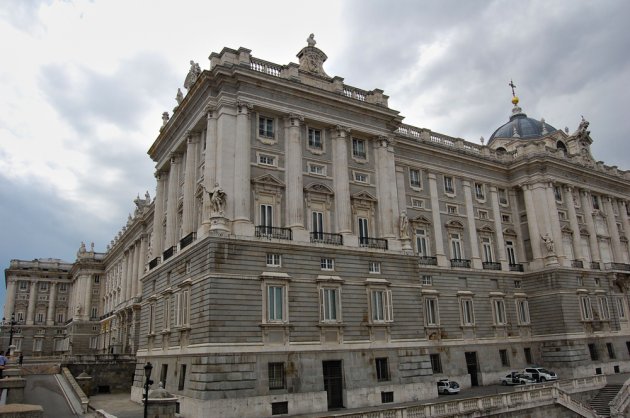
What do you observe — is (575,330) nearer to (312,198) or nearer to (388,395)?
(388,395)

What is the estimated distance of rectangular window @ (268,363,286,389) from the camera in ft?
91.4

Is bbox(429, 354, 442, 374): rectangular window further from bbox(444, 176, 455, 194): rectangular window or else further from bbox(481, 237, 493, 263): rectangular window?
bbox(444, 176, 455, 194): rectangular window

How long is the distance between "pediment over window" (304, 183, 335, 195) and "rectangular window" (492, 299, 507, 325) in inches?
780

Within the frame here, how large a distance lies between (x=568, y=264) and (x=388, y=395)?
2517 centimetres

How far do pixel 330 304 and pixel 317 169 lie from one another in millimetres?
9152

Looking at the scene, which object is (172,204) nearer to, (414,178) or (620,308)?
(414,178)

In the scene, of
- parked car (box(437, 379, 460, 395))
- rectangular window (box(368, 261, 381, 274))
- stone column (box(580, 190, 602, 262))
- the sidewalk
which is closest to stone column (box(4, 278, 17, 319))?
the sidewalk

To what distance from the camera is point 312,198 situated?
110ft

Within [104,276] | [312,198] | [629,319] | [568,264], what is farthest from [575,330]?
[104,276]

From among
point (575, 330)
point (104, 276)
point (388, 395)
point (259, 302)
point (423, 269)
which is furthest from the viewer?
point (104, 276)

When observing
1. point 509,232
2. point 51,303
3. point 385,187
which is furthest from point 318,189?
point 51,303

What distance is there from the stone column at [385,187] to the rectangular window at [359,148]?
921 millimetres

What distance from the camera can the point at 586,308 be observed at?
4612 centimetres

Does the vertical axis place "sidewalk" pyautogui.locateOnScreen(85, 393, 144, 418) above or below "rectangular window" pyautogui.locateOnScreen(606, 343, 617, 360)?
below
